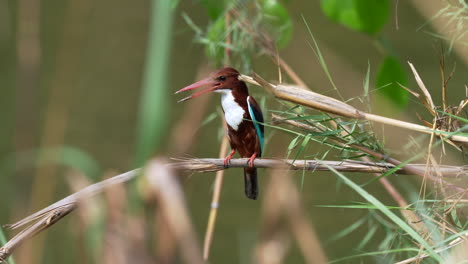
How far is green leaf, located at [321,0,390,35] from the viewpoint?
988 mm

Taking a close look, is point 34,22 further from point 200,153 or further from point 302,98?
point 200,153

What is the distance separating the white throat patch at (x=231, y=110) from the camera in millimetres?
1470

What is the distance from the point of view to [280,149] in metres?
0.66

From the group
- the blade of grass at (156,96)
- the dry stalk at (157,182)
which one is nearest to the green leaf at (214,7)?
the dry stalk at (157,182)

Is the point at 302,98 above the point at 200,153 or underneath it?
above

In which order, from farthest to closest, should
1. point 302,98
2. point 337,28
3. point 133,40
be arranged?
point 133,40 < point 337,28 < point 302,98

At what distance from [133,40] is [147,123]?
3.44 metres

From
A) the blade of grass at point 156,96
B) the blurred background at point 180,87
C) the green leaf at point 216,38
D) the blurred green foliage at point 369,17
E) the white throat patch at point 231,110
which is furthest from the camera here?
the blurred background at point 180,87

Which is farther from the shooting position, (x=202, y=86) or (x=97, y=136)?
(x=97, y=136)

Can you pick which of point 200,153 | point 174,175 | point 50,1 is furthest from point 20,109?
point 50,1

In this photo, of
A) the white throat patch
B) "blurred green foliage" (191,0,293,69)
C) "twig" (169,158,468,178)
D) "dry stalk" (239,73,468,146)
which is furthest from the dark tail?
"dry stalk" (239,73,468,146)

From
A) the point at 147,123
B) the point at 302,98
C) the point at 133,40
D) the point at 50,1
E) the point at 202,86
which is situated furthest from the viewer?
the point at 50,1

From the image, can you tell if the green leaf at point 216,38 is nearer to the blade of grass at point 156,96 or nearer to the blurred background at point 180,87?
the blurred background at point 180,87

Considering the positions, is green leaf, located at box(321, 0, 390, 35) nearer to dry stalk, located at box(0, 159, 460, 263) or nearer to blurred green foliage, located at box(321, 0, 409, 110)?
blurred green foliage, located at box(321, 0, 409, 110)
